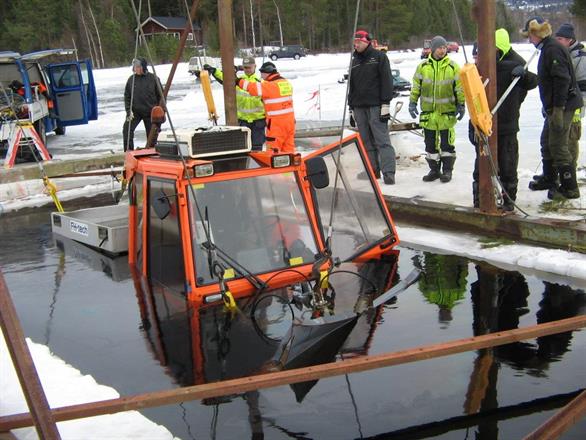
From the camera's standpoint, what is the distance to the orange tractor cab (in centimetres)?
573

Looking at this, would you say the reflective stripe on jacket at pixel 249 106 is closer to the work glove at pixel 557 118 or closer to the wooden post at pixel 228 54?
the wooden post at pixel 228 54

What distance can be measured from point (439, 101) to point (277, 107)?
2371mm

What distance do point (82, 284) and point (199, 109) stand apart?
20.5m

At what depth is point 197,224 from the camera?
19.1ft

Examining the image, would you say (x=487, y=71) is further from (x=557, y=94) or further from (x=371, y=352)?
(x=371, y=352)

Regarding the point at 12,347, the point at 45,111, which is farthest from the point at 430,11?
the point at 12,347

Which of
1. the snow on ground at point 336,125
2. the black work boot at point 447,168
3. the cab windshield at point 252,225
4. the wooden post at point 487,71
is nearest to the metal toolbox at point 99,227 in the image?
the cab windshield at point 252,225

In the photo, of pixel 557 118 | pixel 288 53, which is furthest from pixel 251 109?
pixel 288 53

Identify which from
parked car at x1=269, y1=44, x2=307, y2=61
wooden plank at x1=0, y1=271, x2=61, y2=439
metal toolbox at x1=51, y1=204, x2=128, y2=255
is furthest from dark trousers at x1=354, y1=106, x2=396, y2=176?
parked car at x1=269, y1=44, x2=307, y2=61

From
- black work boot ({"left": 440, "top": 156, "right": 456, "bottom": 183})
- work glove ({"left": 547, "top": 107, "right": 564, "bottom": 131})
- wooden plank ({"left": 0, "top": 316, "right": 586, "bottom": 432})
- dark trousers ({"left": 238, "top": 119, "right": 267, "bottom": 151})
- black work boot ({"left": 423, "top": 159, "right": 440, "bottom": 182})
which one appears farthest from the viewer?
dark trousers ({"left": 238, "top": 119, "right": 267, "bottom": 151})

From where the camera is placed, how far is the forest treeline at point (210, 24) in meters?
59.6

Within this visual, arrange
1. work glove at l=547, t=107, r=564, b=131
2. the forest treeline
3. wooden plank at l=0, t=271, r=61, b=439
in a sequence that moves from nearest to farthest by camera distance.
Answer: wooden plank at l=0, t=271, r=61, b=439
work glove at l=547, t=107, r=564, b=131
the forest treeline

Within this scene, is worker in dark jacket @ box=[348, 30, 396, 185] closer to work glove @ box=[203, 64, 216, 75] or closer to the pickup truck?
work glove @ box=[203, 64, 216, 75]

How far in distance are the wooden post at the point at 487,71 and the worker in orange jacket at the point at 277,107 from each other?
11.7 ft
